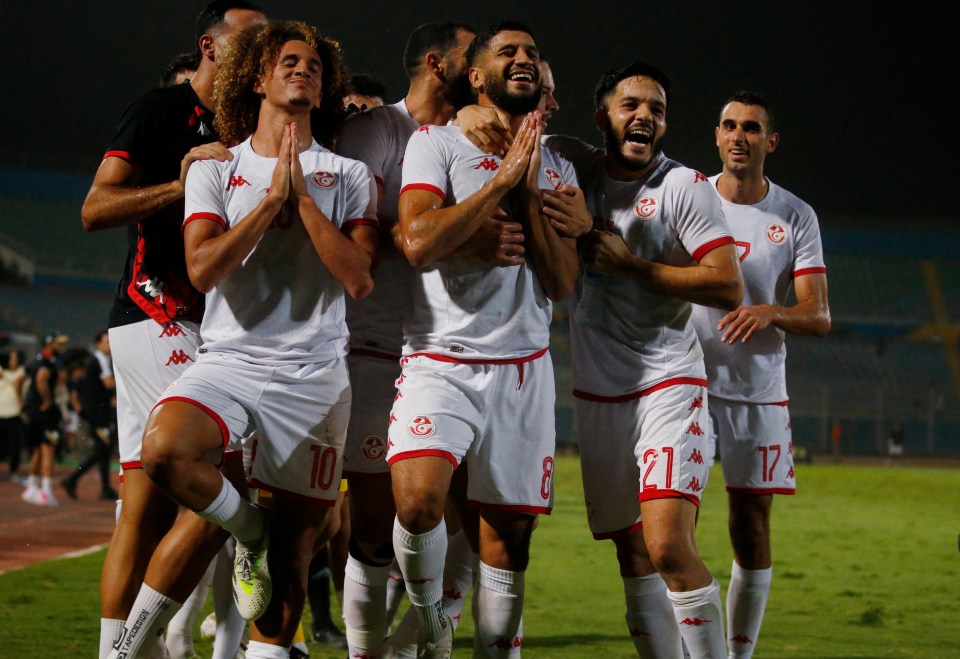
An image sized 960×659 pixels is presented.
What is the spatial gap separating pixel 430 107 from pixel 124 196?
124 cm

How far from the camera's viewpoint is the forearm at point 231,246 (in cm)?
334

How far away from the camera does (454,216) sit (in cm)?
347

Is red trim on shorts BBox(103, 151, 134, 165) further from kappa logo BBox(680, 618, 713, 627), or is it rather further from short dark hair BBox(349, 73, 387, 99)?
kappa logo BBox(680, 618, 713, 627)

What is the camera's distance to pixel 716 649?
377 cm

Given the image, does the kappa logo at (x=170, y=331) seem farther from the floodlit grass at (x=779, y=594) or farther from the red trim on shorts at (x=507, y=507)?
the floodlit grass at (x=779, y=594)

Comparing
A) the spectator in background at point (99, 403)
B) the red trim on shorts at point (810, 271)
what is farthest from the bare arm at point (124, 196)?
the spectator in background at point (99, 403)

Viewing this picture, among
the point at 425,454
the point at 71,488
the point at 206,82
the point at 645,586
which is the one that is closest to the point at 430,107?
the point at 206,82

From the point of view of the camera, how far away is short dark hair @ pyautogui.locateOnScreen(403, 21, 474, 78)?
167 inches

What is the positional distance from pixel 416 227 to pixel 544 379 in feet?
2.39

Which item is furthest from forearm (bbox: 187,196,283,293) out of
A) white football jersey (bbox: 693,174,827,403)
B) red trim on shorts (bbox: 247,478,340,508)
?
white football jersey (bbox: 693,174,827,403)

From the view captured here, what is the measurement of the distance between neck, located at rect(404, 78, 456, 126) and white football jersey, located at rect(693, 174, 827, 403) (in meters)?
1.38

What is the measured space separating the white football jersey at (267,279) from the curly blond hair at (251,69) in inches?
8.7

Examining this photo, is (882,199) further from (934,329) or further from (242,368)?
(242,368)

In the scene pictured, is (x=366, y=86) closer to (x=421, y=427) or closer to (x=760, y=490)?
(x=421, y=427)
